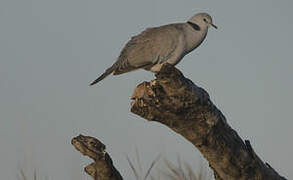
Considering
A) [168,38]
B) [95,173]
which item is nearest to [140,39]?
[168,38]

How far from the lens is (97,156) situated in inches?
141

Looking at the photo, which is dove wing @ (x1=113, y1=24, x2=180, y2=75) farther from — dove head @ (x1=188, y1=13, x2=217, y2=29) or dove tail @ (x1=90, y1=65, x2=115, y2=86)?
dove head @ (x1=188, y1=13, x2=217, y2=29)

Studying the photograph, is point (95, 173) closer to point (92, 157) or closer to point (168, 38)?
point (92, 157)

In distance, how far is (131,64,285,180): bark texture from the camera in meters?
3.18

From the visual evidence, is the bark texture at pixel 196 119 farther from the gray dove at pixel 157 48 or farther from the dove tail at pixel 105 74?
the dove tail at pixel 105 74

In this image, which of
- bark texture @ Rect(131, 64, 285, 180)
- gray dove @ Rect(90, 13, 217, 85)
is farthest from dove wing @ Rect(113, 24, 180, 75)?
bark texture @ Rect(131, 64, 285, 180)

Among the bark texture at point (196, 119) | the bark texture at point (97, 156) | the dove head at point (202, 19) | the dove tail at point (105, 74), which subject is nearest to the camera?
the bark texture at point (196, 119)

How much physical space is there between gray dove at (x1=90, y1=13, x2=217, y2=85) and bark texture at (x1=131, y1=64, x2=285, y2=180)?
2.61m

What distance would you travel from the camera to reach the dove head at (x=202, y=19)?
7.11m

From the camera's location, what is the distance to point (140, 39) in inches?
255

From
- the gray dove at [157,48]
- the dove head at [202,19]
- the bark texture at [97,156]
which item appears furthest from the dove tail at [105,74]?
the bark texture at [97,156]

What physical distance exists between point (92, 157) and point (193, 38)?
3.25 metres

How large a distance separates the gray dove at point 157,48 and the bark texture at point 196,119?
8.55 feet

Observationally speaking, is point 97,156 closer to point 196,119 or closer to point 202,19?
point 196,119
